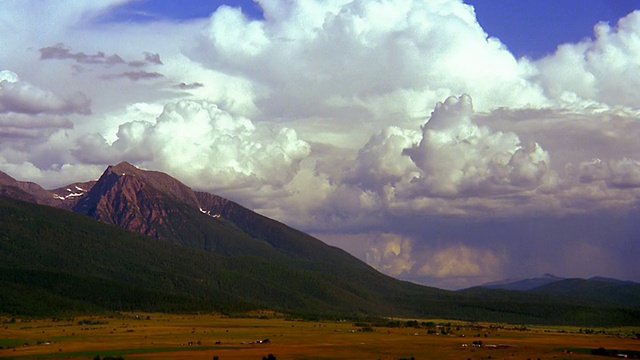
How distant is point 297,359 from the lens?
196500 millimetres

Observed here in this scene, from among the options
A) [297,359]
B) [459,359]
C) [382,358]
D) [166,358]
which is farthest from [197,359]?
[459,359]

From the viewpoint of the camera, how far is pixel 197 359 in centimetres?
19775

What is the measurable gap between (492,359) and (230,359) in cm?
5596

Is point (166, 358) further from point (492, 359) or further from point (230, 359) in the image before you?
point (492, 359)

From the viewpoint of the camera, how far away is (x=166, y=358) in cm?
19962

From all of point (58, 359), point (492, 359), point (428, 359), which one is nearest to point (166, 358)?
point (58, 359)

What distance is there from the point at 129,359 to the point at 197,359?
1419cm

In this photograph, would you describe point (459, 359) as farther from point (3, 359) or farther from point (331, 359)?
point (3, 359)

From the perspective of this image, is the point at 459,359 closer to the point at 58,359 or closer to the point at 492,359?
the point at 492,359

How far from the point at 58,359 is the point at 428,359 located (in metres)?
78.4

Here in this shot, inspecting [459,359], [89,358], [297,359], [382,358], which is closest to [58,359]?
[89,358]

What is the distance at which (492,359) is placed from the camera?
200 meters

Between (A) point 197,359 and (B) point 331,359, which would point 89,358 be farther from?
(B) point 331,359

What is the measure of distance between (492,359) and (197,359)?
207 feet
